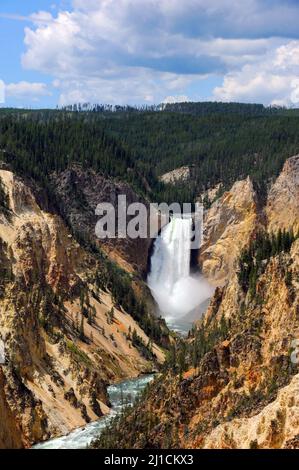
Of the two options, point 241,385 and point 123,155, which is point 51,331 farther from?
point 123,155

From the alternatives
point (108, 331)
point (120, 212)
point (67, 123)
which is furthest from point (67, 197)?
point (108, 331)

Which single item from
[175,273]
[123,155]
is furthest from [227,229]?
[123,155]

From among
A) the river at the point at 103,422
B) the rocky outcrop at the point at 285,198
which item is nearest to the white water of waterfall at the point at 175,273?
the rocky outcrop at the point at 285,198

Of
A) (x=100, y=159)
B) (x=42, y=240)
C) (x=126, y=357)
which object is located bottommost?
(x=126, y=357)

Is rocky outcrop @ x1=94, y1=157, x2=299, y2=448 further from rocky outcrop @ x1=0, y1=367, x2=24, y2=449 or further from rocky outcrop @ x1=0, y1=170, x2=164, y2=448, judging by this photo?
rocky outcrop @ x1=0, y1=170, x2=164, y2=448

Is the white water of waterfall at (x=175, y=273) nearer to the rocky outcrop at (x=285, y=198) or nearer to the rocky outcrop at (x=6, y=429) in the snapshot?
the rocky outcrop at (x=285, y=198)

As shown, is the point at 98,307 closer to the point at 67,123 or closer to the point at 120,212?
the point at 120,212
